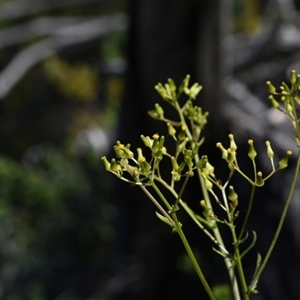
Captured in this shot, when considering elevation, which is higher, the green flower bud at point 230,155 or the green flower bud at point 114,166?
the green flower bud at point 114,166

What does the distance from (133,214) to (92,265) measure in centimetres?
60

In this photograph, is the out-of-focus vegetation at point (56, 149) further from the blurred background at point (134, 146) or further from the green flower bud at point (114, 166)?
the green flower bud at point (114, 166)

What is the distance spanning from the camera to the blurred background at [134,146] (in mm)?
3459

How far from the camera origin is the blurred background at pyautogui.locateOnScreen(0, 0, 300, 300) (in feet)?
11.3

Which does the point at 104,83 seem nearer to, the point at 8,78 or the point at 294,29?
the point at 8,78

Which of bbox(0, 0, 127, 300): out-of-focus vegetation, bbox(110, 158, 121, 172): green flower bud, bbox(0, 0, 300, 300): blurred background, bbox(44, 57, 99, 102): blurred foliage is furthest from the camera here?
bbox(44, 57, 99, 102): blurred foliage

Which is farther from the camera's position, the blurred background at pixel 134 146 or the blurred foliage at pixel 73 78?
the blurred foliage at pixel 73 78

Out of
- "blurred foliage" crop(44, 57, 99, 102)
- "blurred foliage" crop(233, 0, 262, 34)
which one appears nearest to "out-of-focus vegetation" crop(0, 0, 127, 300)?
"blurred foliage" crop(44, 57, 99, 102)

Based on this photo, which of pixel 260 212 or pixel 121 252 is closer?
pixel 260 212

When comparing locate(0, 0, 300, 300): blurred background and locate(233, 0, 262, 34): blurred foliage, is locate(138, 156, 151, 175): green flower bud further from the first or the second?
locate(233, 0, 262, 34): blurred foliage

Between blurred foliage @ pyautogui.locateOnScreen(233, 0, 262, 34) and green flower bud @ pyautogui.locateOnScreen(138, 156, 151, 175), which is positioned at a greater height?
blurred foliage @ pyautogui.locateOnScreen(233, 0, 262, 34)

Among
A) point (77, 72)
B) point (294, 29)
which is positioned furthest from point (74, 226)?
point (77, 72)

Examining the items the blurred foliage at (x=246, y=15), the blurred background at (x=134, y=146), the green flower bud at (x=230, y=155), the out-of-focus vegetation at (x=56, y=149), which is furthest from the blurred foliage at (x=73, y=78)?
the green flower bud at (x=230, y=155)

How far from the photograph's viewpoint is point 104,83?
6773 millimetres
